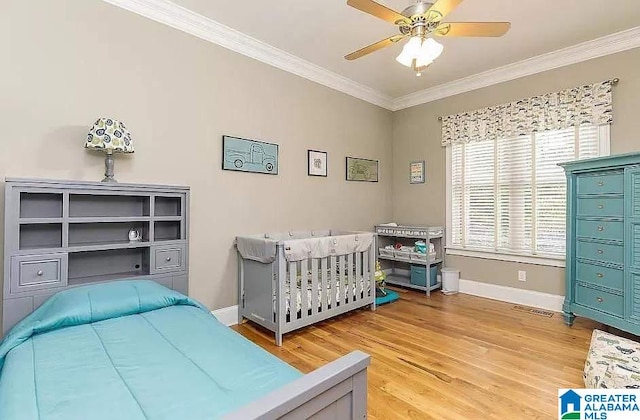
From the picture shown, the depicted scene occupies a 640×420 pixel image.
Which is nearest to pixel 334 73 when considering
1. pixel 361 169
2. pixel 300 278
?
pixel 361 169

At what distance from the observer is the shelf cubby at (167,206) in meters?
2.55

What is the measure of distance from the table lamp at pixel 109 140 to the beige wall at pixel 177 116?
0.40 ft

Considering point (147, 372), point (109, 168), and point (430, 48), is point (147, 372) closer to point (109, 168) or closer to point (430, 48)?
point (109, 168)

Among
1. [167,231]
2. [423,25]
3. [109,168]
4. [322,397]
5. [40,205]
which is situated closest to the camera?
[322,397]

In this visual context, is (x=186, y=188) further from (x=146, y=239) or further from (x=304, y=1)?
(x=304, y=1)

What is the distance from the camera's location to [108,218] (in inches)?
84.2

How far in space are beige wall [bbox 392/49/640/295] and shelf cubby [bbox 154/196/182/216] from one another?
10.5ft

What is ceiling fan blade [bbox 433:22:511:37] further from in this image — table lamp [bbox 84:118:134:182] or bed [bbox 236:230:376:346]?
table lamp [bbox 84:118:134:182]

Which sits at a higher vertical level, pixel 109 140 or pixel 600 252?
pixel 109 140

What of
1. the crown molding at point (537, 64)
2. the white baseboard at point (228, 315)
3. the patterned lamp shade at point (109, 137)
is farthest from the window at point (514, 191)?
the patterned lamp shade at point (109, 137)

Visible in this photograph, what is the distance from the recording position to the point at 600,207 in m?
2.69

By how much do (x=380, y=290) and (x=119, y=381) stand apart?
3188 millimetres

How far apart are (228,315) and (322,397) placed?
2261 millimetres

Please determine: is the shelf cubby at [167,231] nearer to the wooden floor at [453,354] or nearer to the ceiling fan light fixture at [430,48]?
the wooden floor at [453,354]
